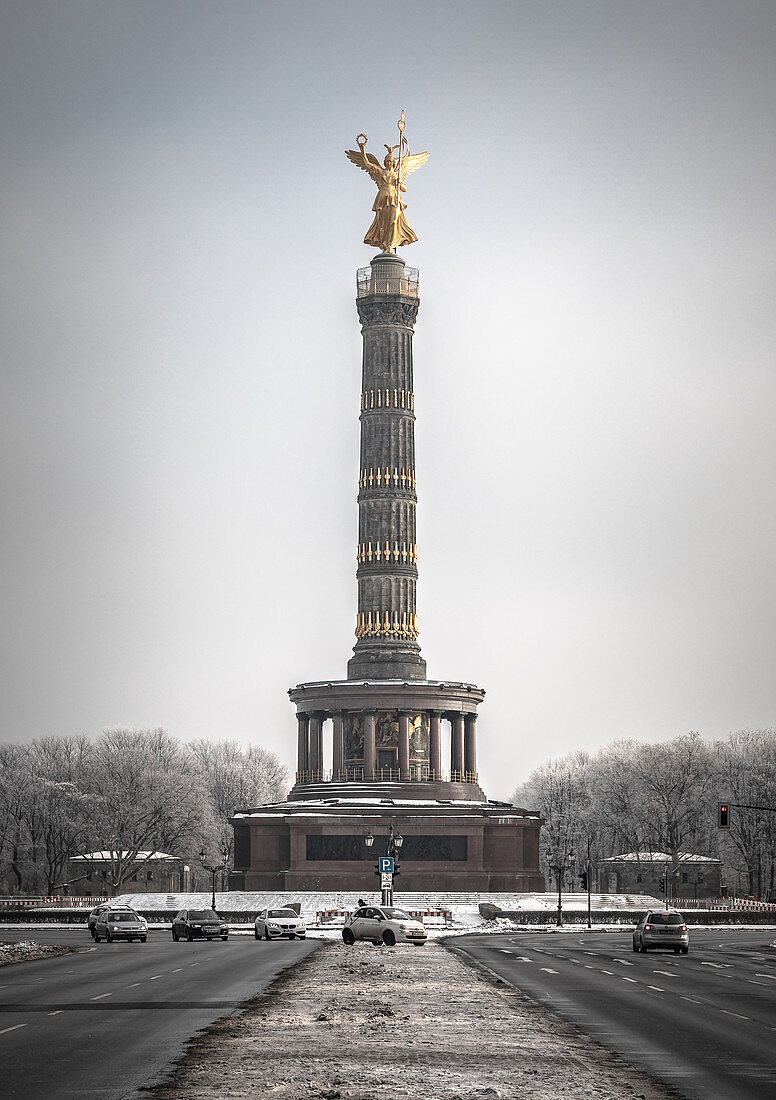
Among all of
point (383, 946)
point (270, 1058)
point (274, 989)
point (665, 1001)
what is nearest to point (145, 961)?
point (383, 946)

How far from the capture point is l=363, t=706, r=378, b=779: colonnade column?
95562 millimetres

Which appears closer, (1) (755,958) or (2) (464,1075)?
→ (2) (464,1075)

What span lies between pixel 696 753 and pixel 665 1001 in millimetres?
97025

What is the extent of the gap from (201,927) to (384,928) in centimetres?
1064

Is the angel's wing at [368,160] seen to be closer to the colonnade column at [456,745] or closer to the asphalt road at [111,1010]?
the colonnade column at [456,745]

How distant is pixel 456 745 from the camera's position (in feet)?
326

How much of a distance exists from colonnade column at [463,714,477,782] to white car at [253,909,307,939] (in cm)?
3701

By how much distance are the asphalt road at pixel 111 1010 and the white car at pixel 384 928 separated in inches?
76.8

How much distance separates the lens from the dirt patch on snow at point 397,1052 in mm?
18250

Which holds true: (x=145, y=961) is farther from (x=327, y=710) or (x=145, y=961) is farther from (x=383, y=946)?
(x=327, y=710)

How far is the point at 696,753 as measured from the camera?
126m

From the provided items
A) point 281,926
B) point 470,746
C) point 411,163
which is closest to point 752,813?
point 470,746

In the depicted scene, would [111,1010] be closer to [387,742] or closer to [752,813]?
[387,742]

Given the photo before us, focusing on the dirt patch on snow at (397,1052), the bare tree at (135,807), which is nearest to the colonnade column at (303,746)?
the bare tree at (135,807)
